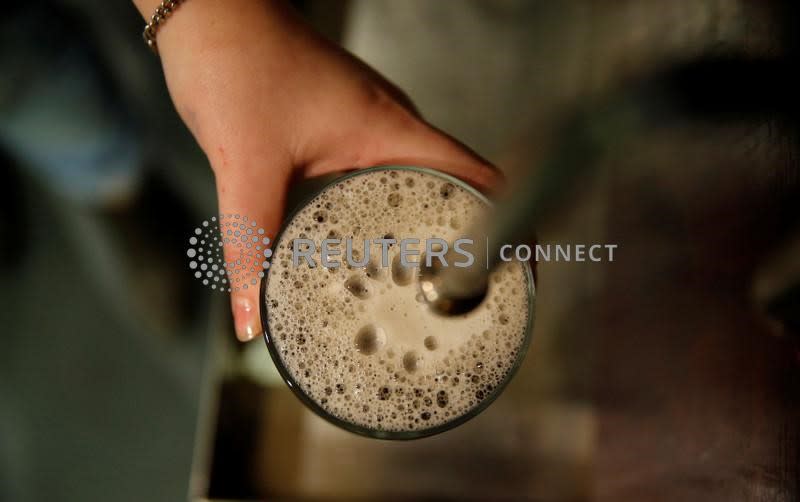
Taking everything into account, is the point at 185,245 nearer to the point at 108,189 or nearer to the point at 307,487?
the point at 108,189

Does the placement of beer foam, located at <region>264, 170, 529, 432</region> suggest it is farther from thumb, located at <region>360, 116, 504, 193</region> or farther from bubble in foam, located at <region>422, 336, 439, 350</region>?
thumb, located at <region>360, 116, 504, 193</region>

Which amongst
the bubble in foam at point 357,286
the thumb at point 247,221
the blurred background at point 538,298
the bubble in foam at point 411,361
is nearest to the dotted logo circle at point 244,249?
the thumb at point 247,221

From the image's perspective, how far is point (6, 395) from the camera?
144 cm

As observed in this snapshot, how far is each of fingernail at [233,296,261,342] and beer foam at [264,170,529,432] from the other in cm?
5

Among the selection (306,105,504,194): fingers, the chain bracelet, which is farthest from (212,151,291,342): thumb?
the chain bracelet

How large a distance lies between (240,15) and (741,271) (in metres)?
1.05

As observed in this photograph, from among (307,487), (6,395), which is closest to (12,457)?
(6,395)

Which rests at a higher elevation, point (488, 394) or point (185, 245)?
point (185, 245)

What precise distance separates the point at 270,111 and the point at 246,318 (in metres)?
0.29

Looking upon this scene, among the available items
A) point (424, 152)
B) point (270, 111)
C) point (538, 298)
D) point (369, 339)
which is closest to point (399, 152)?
point (424, 152)

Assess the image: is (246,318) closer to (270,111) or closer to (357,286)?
(357,286)

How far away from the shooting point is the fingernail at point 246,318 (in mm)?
743

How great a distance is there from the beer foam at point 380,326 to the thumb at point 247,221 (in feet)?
0.14

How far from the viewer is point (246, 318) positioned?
75 centimetres
